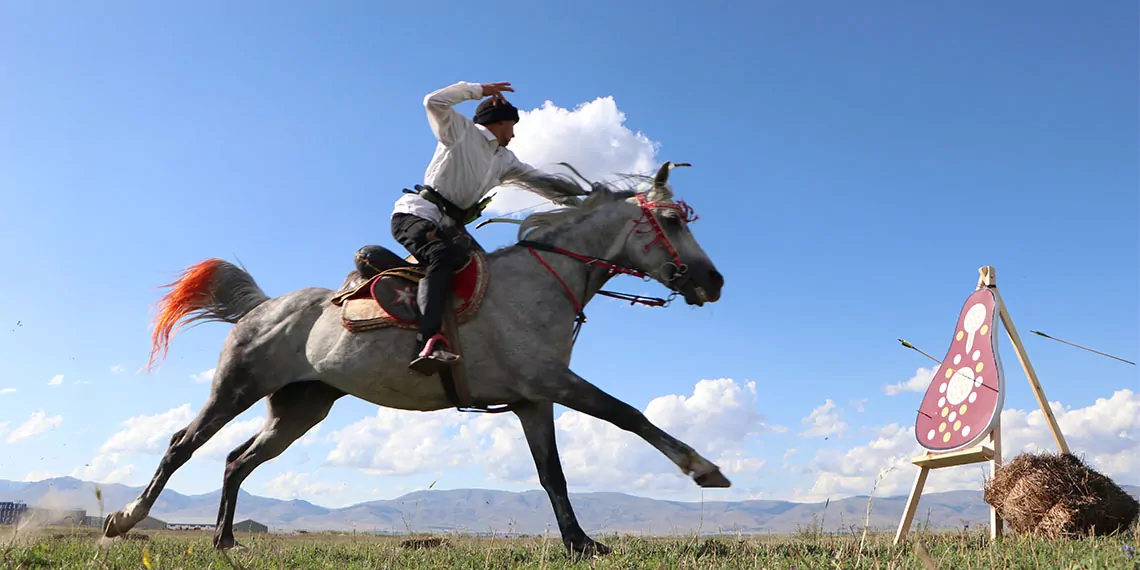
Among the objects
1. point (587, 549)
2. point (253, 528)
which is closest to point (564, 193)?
point (587, 549)

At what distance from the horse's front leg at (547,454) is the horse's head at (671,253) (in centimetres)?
125

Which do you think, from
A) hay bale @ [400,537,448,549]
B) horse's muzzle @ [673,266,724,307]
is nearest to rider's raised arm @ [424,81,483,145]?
horse's muzzle @ [673,266,724,307]

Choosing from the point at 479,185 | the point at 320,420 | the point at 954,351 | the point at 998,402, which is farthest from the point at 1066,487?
the point at 320,420

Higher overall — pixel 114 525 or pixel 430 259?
pixel 430 259

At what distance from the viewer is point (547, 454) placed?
19.5 ft

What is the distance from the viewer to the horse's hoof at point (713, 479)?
518cm

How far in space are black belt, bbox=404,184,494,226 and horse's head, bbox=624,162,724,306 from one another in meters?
1.18

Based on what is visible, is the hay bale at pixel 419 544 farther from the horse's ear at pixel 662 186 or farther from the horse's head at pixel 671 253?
the horse's ear at pixel 662 186

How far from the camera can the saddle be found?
5.97 m

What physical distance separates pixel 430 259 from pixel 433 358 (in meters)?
0.72

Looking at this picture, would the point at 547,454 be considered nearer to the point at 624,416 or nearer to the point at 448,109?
the point at 624,416

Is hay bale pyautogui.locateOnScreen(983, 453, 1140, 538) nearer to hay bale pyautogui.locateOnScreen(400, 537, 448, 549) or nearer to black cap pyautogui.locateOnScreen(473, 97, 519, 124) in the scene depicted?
hay bale pyautogui.locateOnScreen(400, 537, 448, 549)

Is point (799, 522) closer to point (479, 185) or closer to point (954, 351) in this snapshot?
point (954, 351)

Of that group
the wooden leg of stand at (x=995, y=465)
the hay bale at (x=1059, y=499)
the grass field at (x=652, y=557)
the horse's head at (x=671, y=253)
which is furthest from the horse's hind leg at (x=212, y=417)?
the hay bale at (x=1059, y=499)
